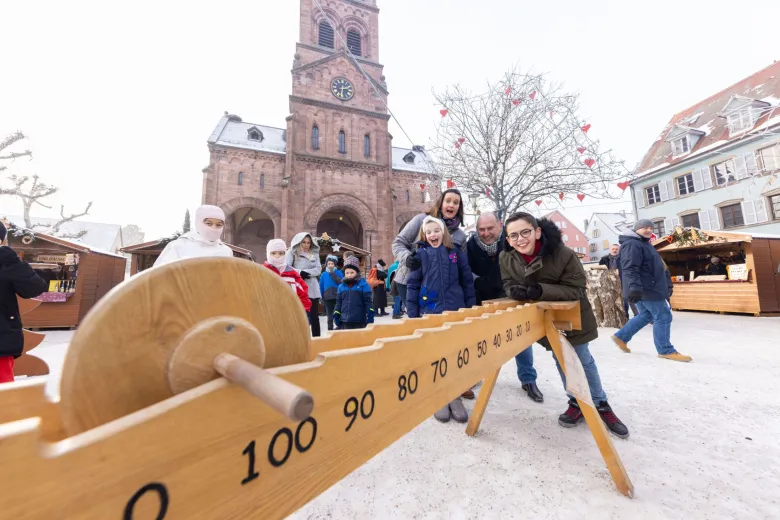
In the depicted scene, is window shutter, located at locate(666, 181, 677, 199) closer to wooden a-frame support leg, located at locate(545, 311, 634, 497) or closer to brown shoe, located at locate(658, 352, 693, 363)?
brown shoe, located at locate(658, 352, 693, 363)

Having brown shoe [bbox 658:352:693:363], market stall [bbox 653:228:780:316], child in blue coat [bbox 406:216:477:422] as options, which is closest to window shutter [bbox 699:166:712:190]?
market stall [bbox 653:228:780:316]

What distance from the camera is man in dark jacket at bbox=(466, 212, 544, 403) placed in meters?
3.16

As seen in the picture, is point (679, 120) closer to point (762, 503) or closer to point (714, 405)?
point (714, 405)

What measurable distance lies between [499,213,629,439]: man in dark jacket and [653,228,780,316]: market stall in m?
9.16

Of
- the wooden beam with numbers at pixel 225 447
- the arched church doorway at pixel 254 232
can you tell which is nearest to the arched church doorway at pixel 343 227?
the arched church doorway at pixel 254 232

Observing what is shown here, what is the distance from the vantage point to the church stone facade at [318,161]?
758 inches

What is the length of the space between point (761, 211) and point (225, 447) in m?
24.0

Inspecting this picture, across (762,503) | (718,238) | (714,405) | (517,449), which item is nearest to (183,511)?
(517,449)

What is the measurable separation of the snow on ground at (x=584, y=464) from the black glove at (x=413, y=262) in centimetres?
133

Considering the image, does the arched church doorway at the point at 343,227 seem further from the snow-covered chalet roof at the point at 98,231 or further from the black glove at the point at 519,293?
the black glove at the point at 519,293

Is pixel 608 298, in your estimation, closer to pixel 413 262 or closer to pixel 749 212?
pixel 413 262

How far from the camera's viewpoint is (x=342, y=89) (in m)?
21.3

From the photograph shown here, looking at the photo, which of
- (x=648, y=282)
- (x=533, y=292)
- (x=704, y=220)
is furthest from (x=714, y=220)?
(x=533, y=292)

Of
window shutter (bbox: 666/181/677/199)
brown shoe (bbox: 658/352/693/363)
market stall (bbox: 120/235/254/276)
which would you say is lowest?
brown shoe (bbox: 658/352/693/363)
